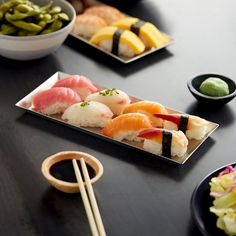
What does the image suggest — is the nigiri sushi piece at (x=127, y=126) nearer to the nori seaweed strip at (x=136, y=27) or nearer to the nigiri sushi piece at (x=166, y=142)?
the nigiri sushi piece at (x=166, y=142)

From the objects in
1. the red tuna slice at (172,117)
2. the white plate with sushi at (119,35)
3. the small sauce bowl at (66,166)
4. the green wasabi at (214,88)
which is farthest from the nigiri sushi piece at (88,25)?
the small sauce bowl at (66,166)

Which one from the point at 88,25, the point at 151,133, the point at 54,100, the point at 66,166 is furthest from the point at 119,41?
the point at 66,166

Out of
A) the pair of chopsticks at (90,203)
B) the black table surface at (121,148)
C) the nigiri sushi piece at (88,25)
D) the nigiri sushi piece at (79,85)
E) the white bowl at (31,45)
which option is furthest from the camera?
the nigiri sushi piece at (88,25)

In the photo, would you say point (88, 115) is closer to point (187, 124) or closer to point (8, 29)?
point (187, 124)

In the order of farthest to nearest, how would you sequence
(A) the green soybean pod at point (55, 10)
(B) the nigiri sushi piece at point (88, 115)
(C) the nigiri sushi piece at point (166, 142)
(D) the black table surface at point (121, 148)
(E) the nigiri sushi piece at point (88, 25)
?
(E) the nigiri sushi piece at point (88, 25) < (A) the green soybean pod at point (55, 10) < (B) the nigiri sushi piece at point (88, 115) < (C) the nigiri sushi piece at point (166, 142) < (D) the black table surface at point (121, 148)

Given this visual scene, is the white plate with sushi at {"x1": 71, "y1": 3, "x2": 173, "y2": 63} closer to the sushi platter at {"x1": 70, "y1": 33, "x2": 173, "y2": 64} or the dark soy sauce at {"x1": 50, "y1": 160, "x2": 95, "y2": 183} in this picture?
the sushi platter at {"x1": 70, "y1": 33, "x2": 173, "y2": 64}

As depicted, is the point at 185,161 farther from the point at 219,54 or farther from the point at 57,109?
the point at 219,54
